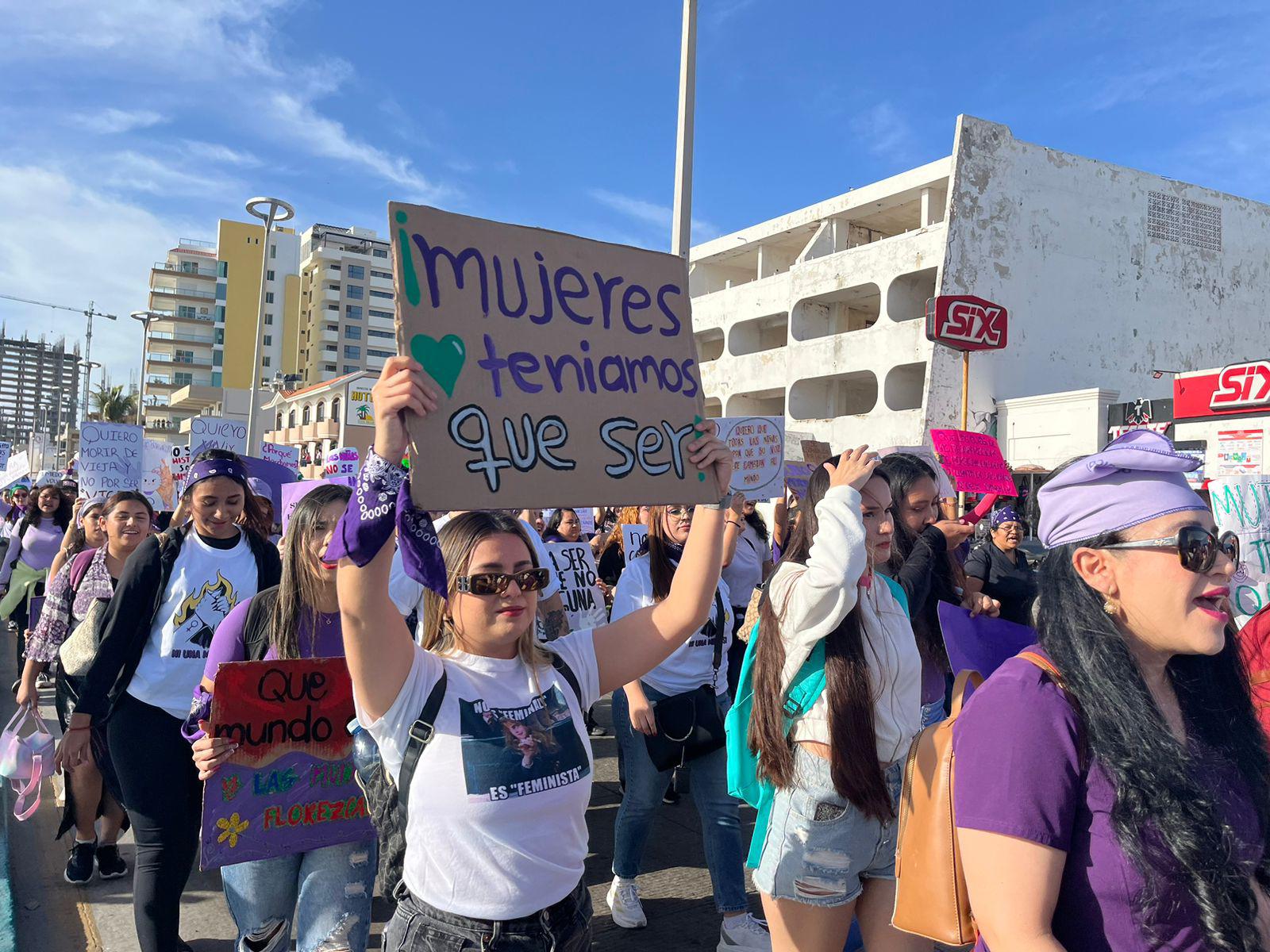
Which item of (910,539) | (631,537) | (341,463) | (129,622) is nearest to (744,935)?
(910,539)

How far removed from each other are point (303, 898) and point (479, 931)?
108 centimetres

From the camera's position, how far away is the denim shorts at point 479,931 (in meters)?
2.17

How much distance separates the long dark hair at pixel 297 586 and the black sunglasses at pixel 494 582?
997 millimetres

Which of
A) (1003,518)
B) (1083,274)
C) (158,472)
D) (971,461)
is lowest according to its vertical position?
(1003,518)

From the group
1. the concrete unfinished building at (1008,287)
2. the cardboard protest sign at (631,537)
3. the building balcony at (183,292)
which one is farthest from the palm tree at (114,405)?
the cardboard protest sign at (631,537)

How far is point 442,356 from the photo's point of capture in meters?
2.12

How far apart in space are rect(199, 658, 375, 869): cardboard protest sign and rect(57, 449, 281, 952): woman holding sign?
0.67m

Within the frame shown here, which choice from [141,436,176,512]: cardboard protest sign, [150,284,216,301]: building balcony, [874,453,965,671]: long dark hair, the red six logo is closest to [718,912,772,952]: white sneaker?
[874,453,965,671]: long dark hair

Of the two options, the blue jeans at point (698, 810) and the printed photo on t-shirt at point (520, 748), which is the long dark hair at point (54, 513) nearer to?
the blue jeans at point (698, 810)

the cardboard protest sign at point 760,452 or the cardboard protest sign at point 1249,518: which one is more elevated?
the cardboard protest sign at point 760,452

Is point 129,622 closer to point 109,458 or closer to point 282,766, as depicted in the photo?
point 282,766

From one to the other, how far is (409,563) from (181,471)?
1131 cm

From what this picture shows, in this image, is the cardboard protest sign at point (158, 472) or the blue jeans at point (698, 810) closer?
the blue jeans at point (698, 810)

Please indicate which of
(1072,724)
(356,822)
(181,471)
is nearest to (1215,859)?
(1072,724)
